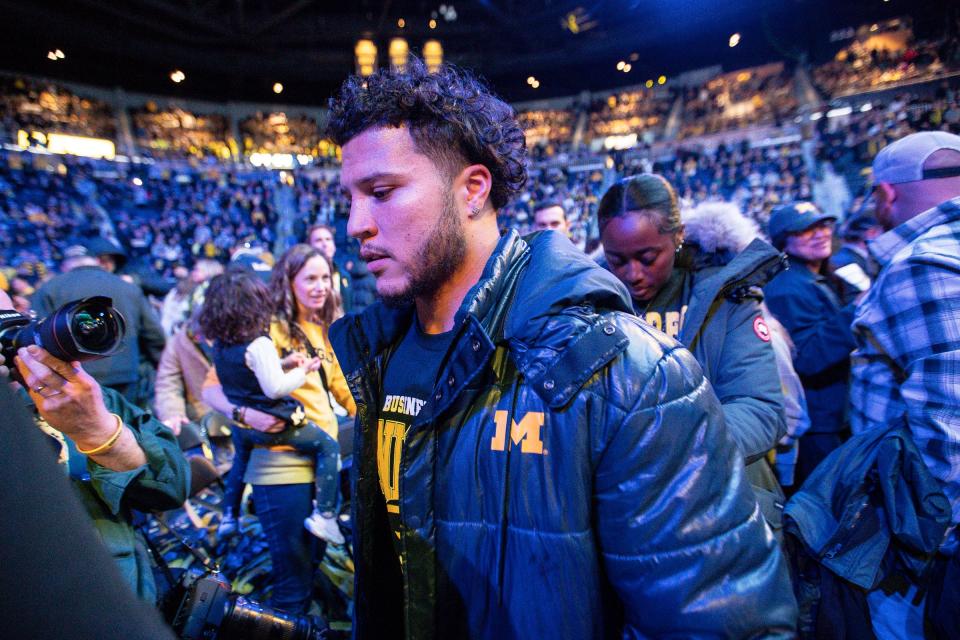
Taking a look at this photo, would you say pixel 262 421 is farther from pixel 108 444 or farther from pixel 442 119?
pixel 442 119

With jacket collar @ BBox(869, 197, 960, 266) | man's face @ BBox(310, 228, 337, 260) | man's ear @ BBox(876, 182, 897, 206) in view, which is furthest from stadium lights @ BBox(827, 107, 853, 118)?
jacket collar @ BBox(869, 197, 960, 266)

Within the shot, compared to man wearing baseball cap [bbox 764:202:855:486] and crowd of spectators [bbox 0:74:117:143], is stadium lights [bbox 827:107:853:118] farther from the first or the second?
crowd of spectators [bbox 0:74:117:143]

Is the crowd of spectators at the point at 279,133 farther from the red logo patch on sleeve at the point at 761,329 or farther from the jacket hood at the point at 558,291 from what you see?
the jacket hood at the point at 558,291

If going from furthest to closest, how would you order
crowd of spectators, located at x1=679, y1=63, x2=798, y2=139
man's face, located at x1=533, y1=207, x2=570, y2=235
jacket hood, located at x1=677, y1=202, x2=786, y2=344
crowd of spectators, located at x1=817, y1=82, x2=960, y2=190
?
1. crowd of spectators, located at x1=679, y1=63, x2=798, y2=139
2. crowd of spectators, located at x1=817, y1=82, x2=960, y2=190
3. man's face, located at x1=533, y1=207, x2=570, y2=235
4. jacket hood, located at x1=677, y1=202, x2=786, y2=344

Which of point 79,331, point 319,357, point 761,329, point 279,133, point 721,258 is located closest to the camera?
point 79,331

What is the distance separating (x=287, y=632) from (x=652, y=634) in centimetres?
106

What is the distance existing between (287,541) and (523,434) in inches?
92.2

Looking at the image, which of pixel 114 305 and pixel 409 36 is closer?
pixel 114 305

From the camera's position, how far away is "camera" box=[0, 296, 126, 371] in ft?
4.33

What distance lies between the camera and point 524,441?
982 mm

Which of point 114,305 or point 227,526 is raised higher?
point 114,305

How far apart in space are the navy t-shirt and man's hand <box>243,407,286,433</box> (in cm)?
153

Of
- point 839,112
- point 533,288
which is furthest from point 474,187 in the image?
point 839,112

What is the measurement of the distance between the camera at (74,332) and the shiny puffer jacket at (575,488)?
3.23 ft
